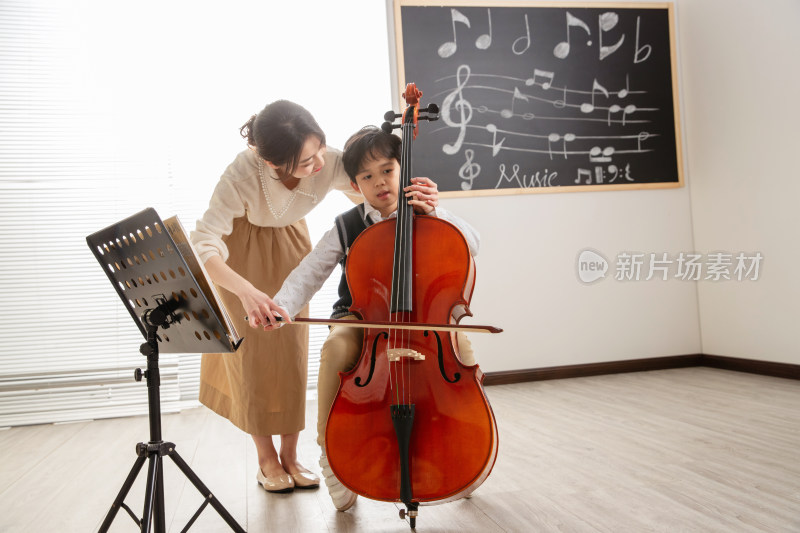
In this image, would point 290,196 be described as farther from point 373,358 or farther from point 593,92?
point 593,92

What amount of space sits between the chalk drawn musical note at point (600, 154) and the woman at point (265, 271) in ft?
7.11

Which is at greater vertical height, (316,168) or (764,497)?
(316,168)

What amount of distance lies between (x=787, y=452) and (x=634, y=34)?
2.73 m

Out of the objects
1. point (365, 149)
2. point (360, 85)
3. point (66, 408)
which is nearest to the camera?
point (365, 149)

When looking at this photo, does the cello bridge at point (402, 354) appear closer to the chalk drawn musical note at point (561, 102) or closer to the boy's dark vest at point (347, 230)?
the boy's dark vest at point (347, 230)

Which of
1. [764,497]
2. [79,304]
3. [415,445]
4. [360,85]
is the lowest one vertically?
[764,497]

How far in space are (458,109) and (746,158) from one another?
1536 mm

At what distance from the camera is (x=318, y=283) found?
1911 mm

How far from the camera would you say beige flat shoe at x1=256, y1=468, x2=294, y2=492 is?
1974 millimetres

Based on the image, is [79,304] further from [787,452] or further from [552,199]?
[787,452]

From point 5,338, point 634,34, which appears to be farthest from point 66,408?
point 634,34

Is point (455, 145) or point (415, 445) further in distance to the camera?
point (455, 145)

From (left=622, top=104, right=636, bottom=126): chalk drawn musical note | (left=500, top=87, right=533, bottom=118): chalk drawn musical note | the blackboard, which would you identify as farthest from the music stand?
(left=622, top=104, right=636, bottom=126): chalk drawn musical note

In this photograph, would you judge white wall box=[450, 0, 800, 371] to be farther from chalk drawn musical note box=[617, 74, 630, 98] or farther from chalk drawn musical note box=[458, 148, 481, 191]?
chalk drawn musical note box=[617, 74, 630, 98]
